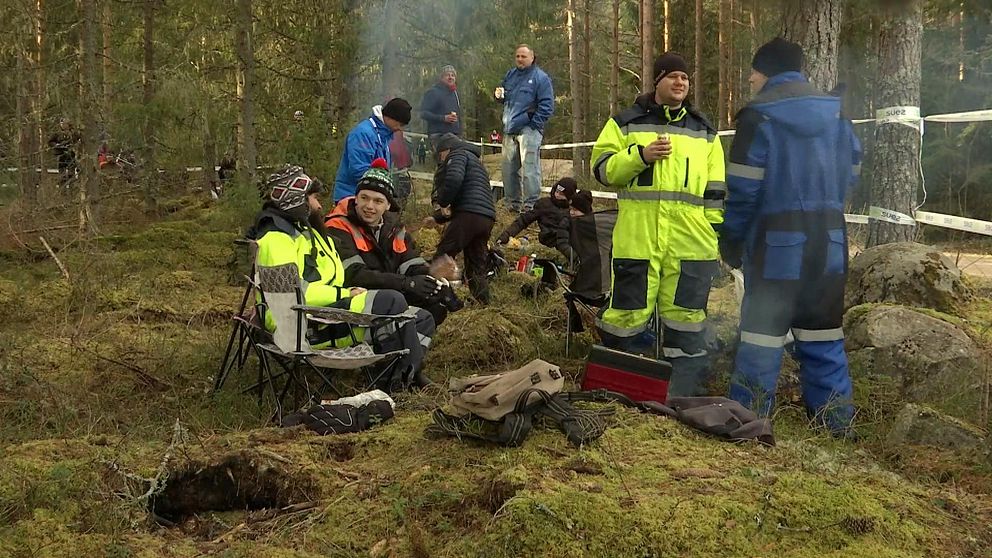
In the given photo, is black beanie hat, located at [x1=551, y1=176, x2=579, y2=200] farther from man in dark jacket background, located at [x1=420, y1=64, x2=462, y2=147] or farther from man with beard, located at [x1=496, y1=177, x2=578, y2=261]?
man in dark jacket background, located at [x1=420, y1=64, x2=462, y2=147]

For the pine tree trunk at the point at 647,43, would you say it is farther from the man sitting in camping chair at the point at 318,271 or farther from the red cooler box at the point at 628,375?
the red cooler box at the point at 628,375

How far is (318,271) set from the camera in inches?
186

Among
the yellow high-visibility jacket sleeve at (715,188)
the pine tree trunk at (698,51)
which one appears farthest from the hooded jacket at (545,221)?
the pine tree trunk at (698,51)

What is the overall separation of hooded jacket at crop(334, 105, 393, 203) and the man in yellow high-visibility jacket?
100 inches

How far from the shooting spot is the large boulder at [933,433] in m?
3.95

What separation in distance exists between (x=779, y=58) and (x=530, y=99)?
20.2ft

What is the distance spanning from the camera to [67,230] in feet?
31.8

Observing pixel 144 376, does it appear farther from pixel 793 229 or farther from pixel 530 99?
pixel 530 99

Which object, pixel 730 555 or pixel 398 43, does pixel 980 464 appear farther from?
pixel 398 43

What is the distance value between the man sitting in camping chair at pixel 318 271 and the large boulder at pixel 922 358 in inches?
105

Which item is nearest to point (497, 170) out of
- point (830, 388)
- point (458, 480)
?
point (830, 388)

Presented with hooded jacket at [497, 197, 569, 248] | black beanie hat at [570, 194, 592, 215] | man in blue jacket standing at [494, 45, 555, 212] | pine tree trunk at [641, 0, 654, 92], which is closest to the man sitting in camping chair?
black beanie hat at [570, 194, 592, 215]

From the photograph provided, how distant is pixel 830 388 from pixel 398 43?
8516 mm

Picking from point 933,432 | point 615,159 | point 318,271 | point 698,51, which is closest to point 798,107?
point 615,159
